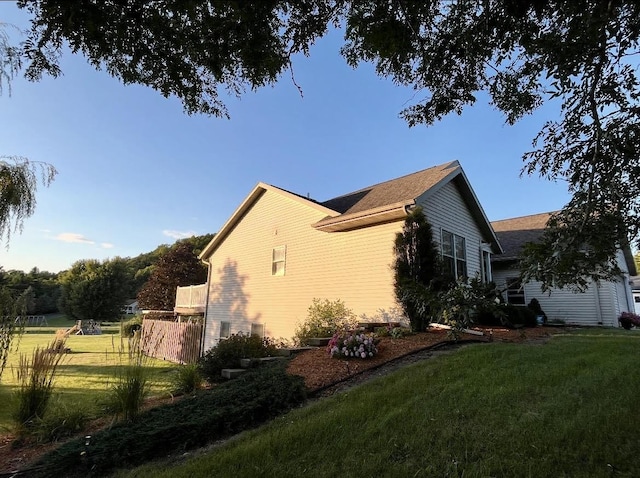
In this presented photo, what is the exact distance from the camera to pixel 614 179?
299cm

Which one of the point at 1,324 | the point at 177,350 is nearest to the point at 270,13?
the point at 1,324

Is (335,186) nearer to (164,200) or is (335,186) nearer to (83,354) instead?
(164,200)

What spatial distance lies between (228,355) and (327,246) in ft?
18.1

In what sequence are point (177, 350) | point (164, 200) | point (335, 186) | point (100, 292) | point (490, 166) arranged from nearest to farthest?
point (490, 166) → point (177, 350) → point (164, 200) → point (335, 186) → point (100, 292)

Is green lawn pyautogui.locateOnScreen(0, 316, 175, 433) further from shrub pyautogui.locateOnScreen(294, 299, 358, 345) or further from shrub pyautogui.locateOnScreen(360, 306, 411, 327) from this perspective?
shrub pyautogui.locateOnScreen(360, 306, 411, 327)

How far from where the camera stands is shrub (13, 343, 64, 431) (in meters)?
5.14

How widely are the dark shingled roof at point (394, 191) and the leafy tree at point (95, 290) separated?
38412mm

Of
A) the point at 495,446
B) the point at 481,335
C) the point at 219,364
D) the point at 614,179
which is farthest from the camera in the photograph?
the point at 481,335

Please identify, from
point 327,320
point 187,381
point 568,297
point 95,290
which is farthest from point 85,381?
point 95,290

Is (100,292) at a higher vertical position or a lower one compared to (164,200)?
lower

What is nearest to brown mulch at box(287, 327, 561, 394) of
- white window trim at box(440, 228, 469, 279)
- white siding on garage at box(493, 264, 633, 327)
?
white window trim at box(440, 228, 469, 279)

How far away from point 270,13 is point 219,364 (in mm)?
6189

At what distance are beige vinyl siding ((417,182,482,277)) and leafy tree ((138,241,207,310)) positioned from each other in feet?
96.3

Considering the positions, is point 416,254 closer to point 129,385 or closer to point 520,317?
point 520,317
